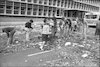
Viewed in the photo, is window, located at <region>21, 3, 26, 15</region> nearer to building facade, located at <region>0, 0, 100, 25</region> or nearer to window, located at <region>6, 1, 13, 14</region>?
building facade, located at <region>0, 0, 100, 25</region>

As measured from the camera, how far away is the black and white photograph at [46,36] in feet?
21.1

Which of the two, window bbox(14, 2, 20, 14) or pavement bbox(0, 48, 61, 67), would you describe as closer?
pavement bbox(0, 48, 61, 67)

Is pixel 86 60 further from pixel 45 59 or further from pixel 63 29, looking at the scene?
pixel 63 29

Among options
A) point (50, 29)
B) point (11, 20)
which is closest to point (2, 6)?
point (11, 20)

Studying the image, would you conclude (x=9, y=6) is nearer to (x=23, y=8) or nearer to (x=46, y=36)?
(x=23, y=8)

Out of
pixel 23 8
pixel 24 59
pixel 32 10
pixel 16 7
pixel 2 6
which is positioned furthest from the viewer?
pixel 32 10

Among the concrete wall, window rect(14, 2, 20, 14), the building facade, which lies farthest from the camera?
window rect(14, 2, 20, 14)

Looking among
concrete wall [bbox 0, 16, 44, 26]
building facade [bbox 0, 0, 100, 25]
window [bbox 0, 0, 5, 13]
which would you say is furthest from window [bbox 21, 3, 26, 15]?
window [bbox 0, 0, 5, 13]

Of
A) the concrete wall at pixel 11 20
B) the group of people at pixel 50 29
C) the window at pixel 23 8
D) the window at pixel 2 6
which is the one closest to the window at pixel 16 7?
the window at pixel 23 8

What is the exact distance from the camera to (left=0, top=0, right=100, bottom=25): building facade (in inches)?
650

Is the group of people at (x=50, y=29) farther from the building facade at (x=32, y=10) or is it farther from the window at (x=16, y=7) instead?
the window at (x=16, y=7)

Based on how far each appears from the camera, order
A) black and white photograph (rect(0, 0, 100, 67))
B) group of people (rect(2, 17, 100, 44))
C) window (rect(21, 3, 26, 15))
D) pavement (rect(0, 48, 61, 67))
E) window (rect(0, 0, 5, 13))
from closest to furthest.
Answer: pavement (rect(0, 48, 61, 67)), black and white photograph (rect(0, 0, 100, 67)), group of people (rect(2, 17, 100, 44)), window (rect(0, 0, 5, 13)), window (rect(21, 3, 26, 15))

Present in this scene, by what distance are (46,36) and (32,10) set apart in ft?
37.3

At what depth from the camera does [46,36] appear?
9031mm
